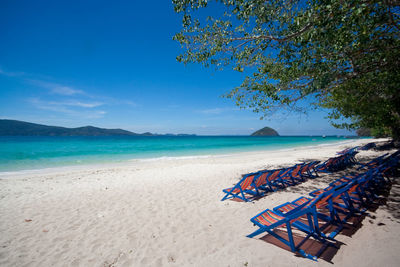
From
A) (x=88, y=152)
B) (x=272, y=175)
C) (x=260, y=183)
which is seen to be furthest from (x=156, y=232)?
(x=88, y=152)

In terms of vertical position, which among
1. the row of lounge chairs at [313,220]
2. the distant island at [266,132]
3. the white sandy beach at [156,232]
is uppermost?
the distant island at [266,132]

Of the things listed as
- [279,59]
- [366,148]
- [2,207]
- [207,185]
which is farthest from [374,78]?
[366,148]

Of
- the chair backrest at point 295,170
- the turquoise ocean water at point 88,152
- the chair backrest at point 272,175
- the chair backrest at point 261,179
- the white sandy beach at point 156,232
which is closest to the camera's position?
the white sandy beach at point 156,232

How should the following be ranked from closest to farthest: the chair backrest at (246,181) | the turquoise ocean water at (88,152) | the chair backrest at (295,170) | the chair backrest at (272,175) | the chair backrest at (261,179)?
the chair backrest at (246,181) → the chair backrest at (261,179) → the chair backrest at (272,175) → the chair backrest at (295,170) → the turquoise ocean water at (88,152)

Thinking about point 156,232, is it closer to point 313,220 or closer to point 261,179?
point 313,220

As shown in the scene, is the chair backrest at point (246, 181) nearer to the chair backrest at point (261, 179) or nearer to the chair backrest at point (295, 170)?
the chair backrest at point (261, 179)

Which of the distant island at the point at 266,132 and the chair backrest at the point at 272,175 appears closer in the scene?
the chair backrest at the point at 272,175

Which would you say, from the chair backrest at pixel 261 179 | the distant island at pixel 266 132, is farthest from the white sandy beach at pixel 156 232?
the distant island at pixel 266 132

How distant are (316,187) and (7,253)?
27.7 ft

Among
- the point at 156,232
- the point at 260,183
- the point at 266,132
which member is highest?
the point at 266,132

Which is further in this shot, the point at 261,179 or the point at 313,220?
the point at 261,179

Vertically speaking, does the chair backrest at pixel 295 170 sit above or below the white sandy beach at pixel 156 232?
above

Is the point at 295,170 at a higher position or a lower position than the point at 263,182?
higher

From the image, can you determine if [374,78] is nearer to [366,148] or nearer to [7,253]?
[7,253]
